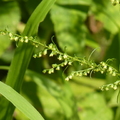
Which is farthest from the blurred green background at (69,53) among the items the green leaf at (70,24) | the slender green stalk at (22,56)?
the slender green stalk at (22,56)

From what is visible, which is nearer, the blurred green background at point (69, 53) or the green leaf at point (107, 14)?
the blurred green background at point (69, 53)

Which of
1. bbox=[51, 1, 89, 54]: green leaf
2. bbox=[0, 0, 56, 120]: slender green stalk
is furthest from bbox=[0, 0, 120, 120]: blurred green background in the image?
bbox=[0, 0, 56, 120]: slender green stalk

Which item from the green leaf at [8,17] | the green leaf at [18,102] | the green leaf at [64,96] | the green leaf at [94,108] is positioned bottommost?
the green leaf at [94,108]

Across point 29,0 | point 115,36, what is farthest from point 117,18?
point 29,0

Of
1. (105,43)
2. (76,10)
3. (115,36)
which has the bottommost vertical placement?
(105,43)

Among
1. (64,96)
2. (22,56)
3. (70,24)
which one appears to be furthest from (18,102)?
(70,24)

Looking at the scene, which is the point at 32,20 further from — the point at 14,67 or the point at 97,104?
the point at 97,104

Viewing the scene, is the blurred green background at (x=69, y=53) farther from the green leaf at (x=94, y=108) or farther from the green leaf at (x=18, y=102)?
the green leaf at (x=18, y=102)
